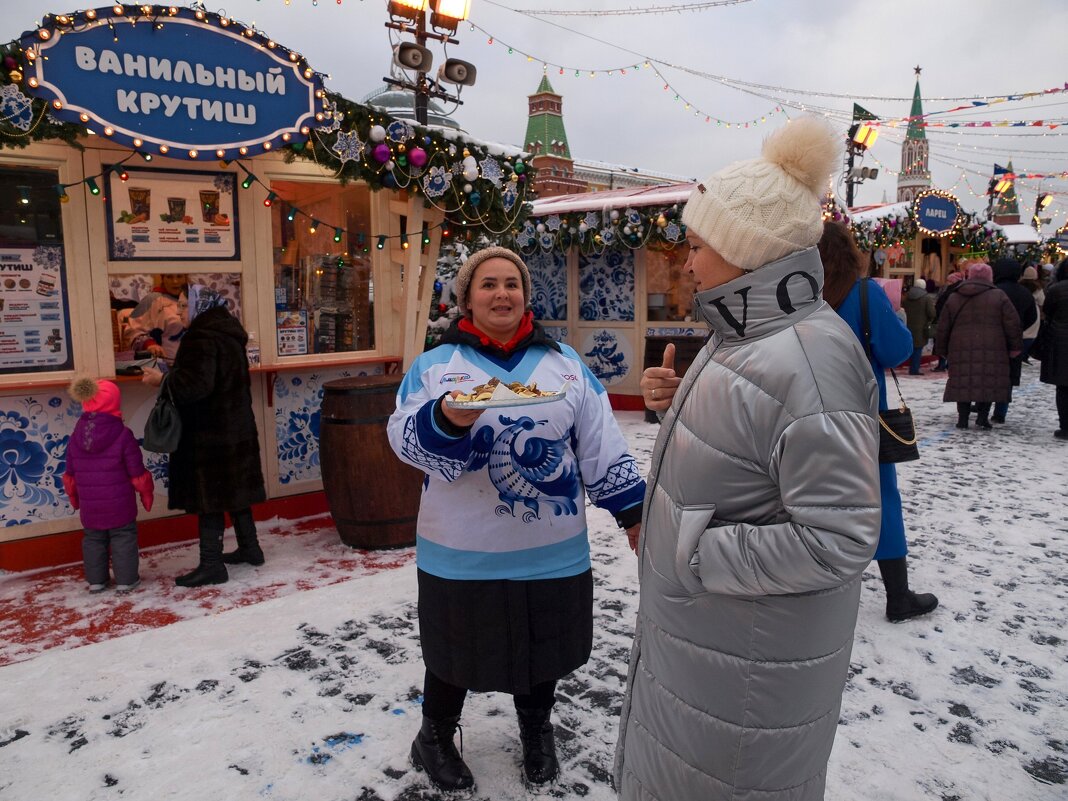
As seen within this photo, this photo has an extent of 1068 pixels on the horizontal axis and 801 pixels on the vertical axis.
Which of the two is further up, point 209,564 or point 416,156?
point 416,156

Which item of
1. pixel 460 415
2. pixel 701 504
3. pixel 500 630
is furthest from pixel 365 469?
pixel 701 504

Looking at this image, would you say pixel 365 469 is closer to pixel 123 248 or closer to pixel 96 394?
pixel 96 394

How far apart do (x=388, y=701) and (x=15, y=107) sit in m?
3.52

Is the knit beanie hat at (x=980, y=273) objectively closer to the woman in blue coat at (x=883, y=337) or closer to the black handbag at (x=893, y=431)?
the woman in blue coat at (x=883, y=337)

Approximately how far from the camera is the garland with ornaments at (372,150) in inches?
149

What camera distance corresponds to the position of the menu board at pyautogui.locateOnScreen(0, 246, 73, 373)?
4.43 m

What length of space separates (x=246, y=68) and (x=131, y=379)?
2.09 metres

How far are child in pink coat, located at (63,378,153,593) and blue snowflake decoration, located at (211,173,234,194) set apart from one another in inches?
65.4

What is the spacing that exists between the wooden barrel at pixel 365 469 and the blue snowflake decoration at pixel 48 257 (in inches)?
70.7

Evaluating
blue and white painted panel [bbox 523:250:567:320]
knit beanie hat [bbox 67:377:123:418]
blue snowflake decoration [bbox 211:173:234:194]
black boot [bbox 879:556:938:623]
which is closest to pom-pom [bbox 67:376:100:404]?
knit beanie hat [bbox 67:377:123:418]

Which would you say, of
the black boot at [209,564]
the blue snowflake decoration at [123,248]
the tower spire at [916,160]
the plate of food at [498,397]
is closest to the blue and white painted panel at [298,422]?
the black boot at [209,564]

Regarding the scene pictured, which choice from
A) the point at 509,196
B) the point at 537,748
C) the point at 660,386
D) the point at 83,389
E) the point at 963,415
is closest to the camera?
the point at 660,386

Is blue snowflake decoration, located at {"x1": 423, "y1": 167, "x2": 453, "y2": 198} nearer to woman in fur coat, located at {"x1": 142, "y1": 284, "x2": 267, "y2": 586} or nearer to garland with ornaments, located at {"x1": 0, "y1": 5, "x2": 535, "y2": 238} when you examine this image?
garland with ornaments, located at {"x1": 0, "y1": 5, "x2": 535, "y2": 238}

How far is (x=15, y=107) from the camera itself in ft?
12.3
